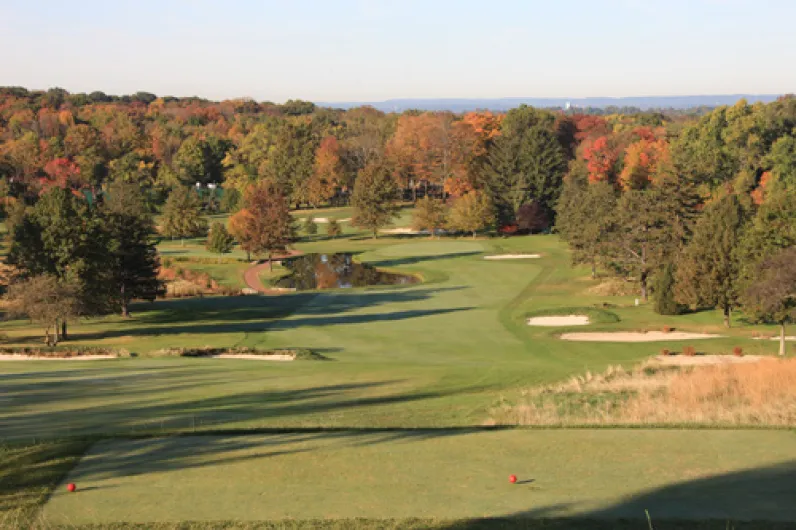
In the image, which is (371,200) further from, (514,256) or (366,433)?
(366,433)

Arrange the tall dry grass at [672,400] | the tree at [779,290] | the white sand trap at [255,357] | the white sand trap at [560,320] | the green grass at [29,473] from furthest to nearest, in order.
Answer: the white sand trap at [560,320] → the tree at [779,290] → the white sand trap at [255,357] → the tall dry grass at [672,400] → the green grass at [29,473]

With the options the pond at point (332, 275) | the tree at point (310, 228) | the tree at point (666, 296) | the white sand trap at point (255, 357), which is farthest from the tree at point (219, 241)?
the tree at point (666, 296)

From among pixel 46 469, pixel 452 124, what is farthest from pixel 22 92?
pixel 46 469

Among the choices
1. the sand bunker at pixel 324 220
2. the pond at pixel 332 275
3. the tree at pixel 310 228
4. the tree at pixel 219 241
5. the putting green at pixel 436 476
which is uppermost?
the putting green at pixel 436 476

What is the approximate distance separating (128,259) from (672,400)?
32.0 m

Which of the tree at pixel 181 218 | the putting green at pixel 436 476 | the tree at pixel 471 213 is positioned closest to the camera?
the putting green at pixel 436 476

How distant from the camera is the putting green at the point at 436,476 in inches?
517

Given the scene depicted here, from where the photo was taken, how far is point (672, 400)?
2075 cm

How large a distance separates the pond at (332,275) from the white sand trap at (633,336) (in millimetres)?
22721

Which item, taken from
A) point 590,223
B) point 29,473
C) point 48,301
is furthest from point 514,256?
point 29,473

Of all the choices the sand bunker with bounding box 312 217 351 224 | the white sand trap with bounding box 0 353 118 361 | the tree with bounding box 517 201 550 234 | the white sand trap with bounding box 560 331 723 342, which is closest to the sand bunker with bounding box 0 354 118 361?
the white sand trap with bounding box 0 353 118 361

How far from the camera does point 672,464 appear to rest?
1541 centimetres

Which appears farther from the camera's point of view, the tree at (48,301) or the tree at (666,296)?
the tree at (666,296)

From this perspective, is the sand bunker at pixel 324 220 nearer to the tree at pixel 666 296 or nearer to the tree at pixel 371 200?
the tree at pixel 371 200
